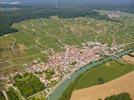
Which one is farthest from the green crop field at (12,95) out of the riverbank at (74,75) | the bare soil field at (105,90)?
the bare soil field at (105,90)

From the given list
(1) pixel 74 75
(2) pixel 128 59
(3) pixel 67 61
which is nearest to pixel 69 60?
(3) pixel 67 61

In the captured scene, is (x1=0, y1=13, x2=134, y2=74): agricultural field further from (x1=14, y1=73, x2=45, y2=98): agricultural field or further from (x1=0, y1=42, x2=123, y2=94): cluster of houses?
(x1=14, y1=73, x2=45, y2=98): agricultural field

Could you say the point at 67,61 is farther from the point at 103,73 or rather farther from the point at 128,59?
the point at 128,59

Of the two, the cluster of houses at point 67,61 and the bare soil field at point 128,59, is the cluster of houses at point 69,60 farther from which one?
the bare soil field at point 128,59

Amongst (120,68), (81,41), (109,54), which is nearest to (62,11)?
(81,41)

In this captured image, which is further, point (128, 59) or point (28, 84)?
point (128, 59)
